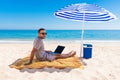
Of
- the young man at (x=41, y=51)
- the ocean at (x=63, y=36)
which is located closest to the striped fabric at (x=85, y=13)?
the young man at (x=41, y=51)

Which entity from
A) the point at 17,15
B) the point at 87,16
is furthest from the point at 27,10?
the point at 87,16

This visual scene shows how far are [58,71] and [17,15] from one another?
54.6 metres

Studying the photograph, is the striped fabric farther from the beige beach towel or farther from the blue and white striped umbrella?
the beige beach towel

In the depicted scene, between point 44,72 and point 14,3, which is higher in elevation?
point 14,3

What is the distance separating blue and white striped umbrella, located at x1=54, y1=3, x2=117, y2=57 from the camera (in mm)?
9086

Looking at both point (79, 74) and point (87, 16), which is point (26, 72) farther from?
point (87, 16)

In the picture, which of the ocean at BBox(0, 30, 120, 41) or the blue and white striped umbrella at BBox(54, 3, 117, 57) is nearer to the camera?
the blue and white striped umbrella at BBox(54, 3, 117, 57)

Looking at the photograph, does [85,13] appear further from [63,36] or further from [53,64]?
[63,36]

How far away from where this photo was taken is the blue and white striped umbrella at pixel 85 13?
9.09 meters

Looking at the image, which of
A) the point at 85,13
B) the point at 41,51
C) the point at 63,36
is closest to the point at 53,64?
the point at 41,51

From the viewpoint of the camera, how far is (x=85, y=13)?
9352 mm

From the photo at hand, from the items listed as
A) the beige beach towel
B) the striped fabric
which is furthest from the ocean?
the beige beach towel

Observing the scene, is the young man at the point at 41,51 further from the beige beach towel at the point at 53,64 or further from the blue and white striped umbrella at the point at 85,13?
the blue and white striped umbrella at the point at 85,13

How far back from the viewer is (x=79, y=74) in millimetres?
7027
